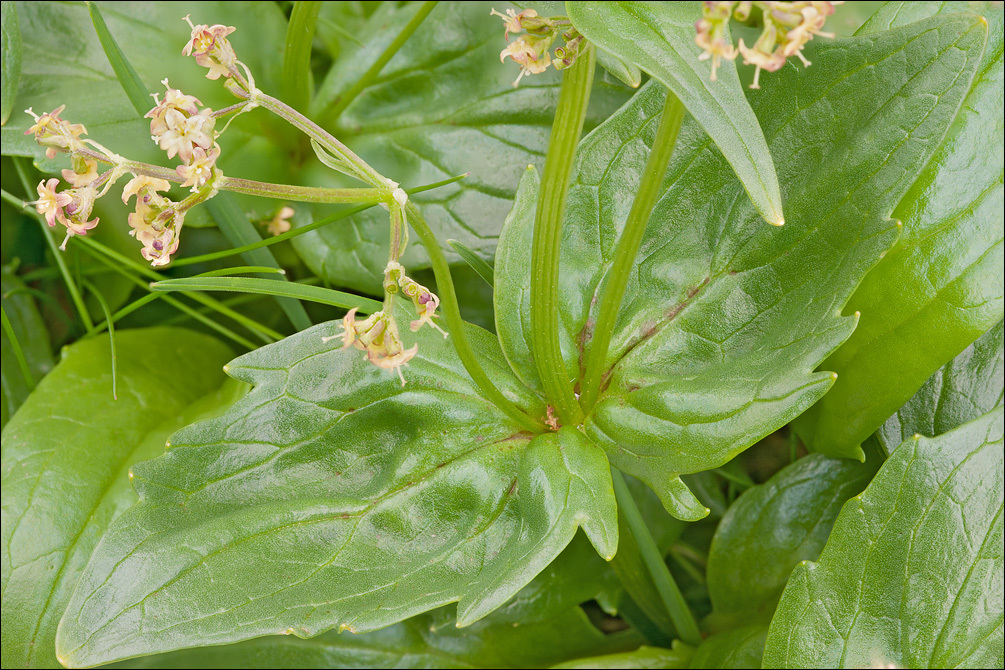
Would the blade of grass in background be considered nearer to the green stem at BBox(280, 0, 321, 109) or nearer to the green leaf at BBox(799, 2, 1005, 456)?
the green stem at BBox(280, 0, 321, 109)

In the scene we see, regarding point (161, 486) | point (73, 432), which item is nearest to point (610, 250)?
point (161, 486)

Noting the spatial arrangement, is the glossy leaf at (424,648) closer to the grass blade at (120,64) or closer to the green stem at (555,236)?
the green stem at (555,236)

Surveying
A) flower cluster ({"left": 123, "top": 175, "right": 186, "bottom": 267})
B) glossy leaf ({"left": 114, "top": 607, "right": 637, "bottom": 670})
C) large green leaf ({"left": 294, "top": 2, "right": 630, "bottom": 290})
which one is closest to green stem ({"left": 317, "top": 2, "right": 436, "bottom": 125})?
large green leaf ({"left": 294, "top": 2, "right": 630, "bottom": 290})

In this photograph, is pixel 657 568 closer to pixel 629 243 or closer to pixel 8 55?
pixel 629 243

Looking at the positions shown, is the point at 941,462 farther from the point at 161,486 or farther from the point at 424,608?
the point at 161,486

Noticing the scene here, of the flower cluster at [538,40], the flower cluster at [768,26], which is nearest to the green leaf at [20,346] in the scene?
the flower cluster at [538,40]

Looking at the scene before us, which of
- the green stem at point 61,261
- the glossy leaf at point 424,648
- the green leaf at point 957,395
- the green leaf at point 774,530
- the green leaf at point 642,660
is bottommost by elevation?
the green leaf at point 642,660
